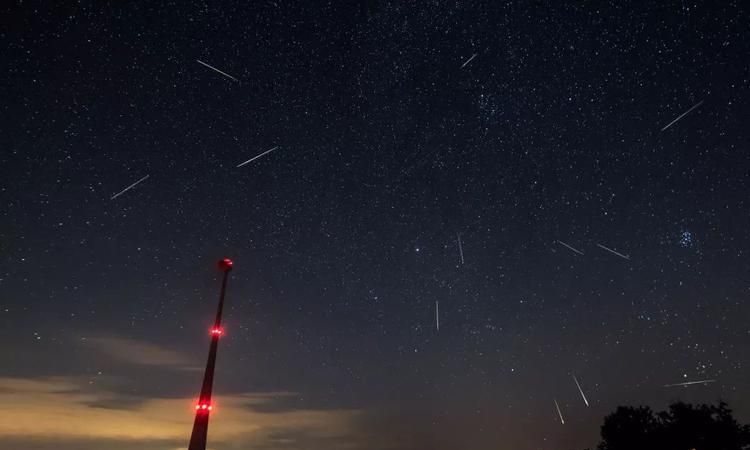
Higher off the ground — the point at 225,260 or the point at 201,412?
the point at 225,260

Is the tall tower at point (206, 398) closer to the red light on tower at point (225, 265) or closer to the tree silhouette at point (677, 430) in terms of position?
the red light on tower at point (225, 265)

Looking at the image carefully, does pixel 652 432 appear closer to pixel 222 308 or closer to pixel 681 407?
pixel 681 407

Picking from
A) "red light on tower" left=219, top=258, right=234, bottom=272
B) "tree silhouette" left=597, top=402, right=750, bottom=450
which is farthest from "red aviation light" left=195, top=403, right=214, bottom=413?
"tree silhouette" left=597, top=402, right=750, bottom=450

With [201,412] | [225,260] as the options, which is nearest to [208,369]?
[201,412]

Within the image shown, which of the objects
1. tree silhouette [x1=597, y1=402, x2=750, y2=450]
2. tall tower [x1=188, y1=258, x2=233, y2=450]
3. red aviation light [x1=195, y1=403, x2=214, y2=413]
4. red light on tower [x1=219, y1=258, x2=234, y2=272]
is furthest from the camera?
tree silhouette [x1=597, y1=402, x2=750, y2=450]

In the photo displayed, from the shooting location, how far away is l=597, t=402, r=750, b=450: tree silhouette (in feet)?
116

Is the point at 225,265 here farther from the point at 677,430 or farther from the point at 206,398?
the point at 677,430

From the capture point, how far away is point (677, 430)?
1464 inches

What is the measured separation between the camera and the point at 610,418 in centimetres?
4338

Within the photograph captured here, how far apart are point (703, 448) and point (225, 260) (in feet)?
128

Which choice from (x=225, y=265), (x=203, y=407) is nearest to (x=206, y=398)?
(x=203, y=407)

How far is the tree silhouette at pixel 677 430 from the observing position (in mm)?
35469

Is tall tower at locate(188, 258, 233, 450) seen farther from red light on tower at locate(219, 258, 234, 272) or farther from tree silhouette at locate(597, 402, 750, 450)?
tree silhouette at locate(597, 402, 750, 450)

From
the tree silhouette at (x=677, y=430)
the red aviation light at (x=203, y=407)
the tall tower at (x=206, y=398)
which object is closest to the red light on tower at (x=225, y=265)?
the tall tower at (x=206, y=398)
